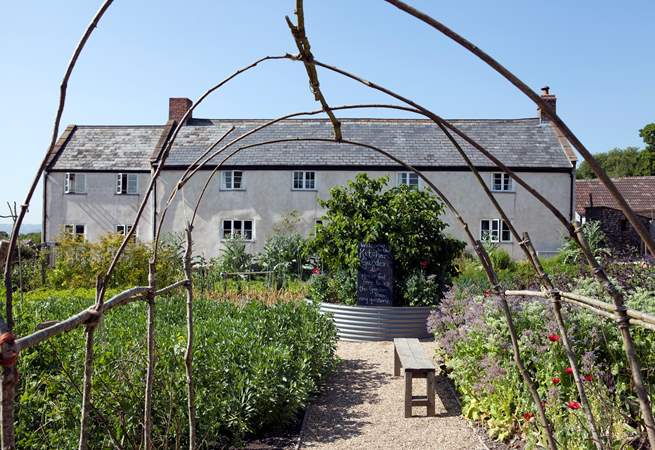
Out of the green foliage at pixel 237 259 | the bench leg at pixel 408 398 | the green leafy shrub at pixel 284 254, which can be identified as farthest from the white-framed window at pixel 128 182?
the bench leg at pixel 408 398

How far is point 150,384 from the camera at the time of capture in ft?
8.39

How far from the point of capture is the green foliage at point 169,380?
362 cm

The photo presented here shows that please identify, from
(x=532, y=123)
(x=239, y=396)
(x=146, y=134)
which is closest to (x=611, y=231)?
(x=532, y=123)

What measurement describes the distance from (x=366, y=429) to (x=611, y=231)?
84.2 feet

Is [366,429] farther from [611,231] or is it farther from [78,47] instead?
[611,231]

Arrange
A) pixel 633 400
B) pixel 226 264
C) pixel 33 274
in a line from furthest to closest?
pixel 226 264
pixel 33 274
pixel 633 400

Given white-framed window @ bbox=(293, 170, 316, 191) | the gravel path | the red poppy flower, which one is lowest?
the gravel path

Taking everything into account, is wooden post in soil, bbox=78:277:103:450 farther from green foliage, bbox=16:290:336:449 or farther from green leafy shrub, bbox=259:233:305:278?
green leafy shrub, bbox=259:233:305:278

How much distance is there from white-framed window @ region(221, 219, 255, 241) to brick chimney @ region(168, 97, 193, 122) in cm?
518

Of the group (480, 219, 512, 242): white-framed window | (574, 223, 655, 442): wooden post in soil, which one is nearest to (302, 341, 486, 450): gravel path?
(574, 223, 655, 442): wooden post in soil

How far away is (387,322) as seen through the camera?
8914 mm

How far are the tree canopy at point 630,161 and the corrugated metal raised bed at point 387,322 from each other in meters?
33.0

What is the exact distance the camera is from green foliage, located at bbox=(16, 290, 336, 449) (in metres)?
3.62

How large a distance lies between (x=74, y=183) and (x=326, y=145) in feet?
32.3
